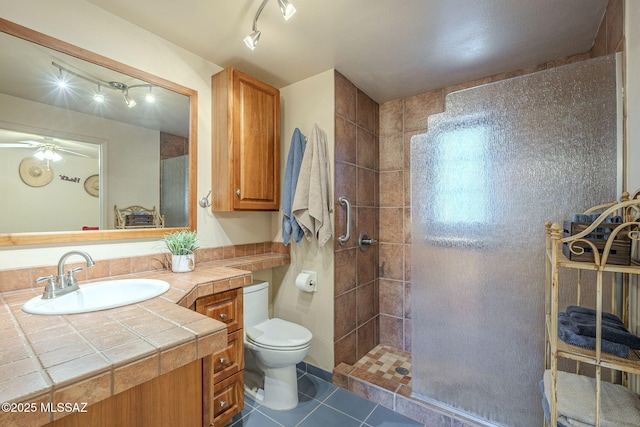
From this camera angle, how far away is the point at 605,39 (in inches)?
57.8

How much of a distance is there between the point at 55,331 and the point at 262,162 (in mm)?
1497

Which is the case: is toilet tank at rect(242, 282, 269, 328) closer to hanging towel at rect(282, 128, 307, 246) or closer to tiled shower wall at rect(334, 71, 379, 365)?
hanging towel at rect(282, 128, 307, 246)

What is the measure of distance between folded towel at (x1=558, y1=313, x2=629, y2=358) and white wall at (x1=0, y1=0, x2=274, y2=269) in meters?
1.94

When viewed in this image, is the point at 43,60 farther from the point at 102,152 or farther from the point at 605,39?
the point at 605,39

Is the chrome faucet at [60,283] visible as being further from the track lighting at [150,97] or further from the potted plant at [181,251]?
the track lighting at [150,97]

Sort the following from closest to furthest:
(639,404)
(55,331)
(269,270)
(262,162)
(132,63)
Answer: (55,331) < (639,404) < (132,63) < (262,162) < (269,270)

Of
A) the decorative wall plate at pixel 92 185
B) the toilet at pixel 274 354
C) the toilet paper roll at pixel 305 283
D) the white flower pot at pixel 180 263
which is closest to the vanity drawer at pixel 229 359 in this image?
the toilet at pixel 274 354

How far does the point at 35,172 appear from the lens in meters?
1.29

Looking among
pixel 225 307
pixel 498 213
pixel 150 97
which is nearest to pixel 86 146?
pixel 150 97

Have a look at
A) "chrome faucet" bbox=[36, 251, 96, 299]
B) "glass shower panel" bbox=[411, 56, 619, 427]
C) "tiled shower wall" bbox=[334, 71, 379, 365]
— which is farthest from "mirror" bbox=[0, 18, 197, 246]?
"glass shower panel" bbox=[411, 56, 619, 427]

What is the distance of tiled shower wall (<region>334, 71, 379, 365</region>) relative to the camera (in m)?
2.09

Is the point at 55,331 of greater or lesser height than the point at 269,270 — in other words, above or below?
above

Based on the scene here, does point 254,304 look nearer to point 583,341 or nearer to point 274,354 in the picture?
point 274,354

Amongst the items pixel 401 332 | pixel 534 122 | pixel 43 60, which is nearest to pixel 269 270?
pixel 401 332
